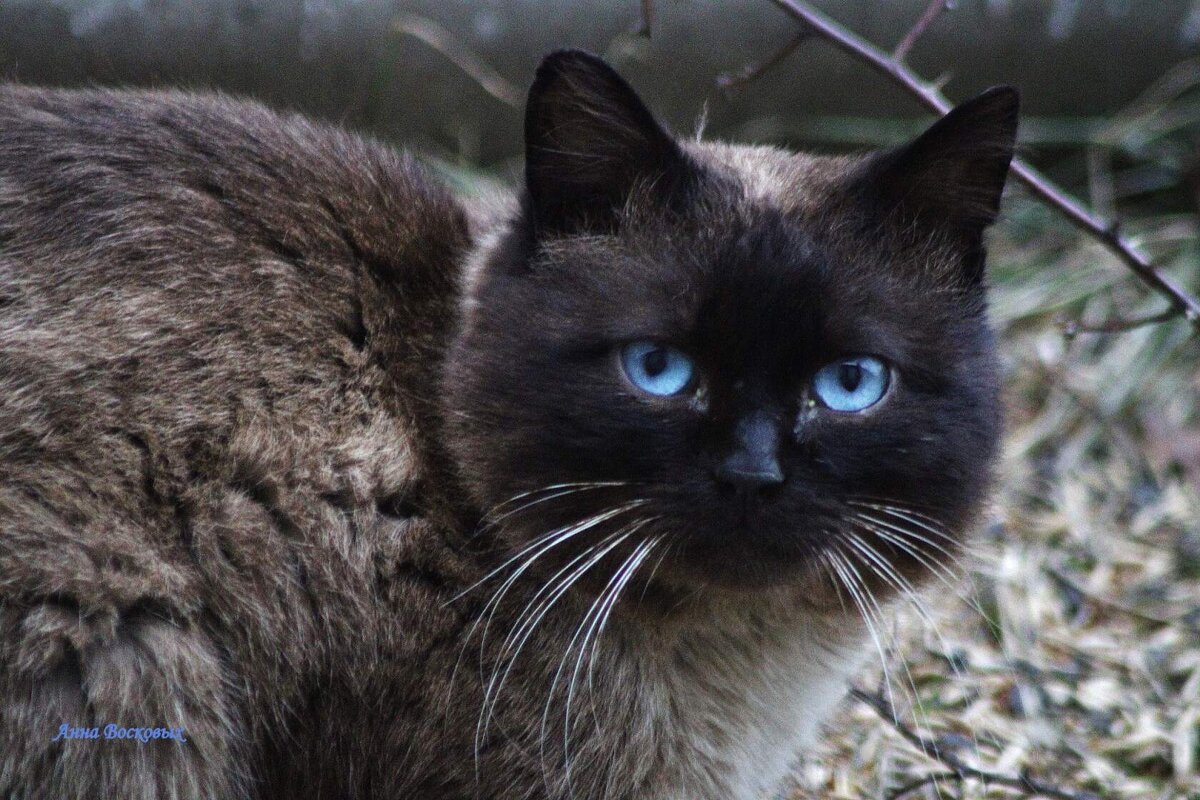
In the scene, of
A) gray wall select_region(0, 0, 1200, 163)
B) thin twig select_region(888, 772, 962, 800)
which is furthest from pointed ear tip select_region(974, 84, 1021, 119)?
gray wall select_region(0, 0, 1200, 163)

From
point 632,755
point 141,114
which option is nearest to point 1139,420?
point 632,755

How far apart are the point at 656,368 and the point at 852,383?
0.32 m

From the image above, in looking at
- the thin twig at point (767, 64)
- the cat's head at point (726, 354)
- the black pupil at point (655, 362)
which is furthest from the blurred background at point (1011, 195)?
the black pupil at point (655, 362)

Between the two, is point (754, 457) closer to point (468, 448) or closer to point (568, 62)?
point (468, 448)

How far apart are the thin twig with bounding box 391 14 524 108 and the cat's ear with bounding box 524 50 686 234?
1898 mm

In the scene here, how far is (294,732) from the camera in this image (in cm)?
221

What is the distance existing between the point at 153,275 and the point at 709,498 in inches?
38.5

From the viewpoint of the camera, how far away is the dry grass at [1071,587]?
2.94 meters

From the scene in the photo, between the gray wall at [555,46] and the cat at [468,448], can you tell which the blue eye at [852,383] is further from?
the gray wall at [555,46]

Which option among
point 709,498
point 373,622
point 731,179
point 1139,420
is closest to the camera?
point 709,498

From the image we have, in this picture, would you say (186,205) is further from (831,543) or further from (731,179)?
(831,543)

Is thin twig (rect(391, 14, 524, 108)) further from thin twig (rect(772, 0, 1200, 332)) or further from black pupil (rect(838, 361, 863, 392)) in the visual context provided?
black pupil (rect(838, 361, 863, 392))

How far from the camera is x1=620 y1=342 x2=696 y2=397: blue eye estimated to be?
2129 millimetres

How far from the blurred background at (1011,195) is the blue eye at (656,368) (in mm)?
719
